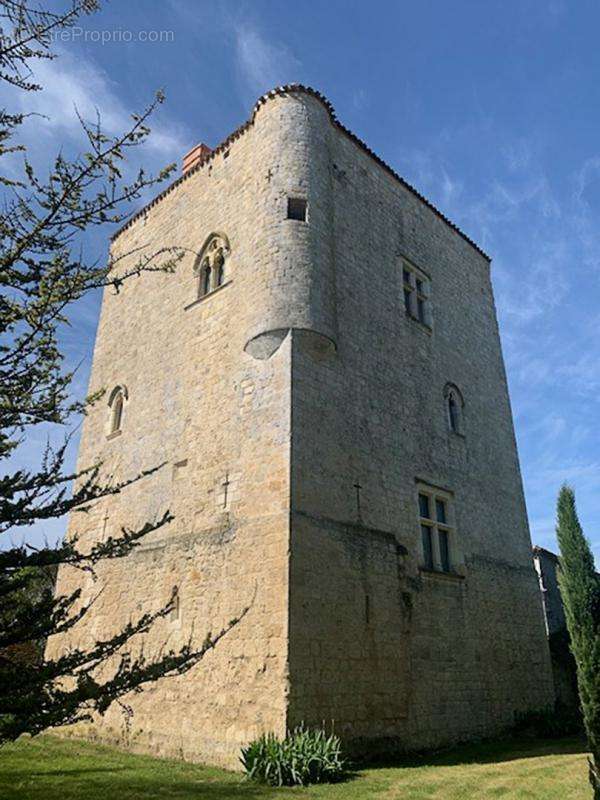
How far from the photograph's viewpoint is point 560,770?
320 inches

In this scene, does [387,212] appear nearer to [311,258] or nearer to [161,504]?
[311,258]

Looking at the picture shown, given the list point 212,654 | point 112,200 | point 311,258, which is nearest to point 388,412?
point 311,258

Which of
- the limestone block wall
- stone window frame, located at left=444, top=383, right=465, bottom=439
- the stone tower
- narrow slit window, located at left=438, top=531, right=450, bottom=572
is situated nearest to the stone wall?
the stone tower

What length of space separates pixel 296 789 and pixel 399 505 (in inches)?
198

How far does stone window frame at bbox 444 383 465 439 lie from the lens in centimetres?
1349

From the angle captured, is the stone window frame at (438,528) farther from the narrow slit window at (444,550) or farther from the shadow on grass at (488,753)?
the shadow on grass at (488,753)

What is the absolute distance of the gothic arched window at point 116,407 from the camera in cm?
1388

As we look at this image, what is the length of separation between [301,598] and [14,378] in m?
4.99

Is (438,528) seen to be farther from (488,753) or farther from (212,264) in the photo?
(212,264)

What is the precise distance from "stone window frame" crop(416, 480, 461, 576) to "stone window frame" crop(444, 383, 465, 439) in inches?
67.4

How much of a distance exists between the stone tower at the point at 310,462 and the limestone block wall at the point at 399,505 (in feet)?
A: 0.15

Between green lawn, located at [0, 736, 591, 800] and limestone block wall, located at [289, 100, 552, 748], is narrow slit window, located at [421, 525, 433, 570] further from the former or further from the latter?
green lawn, located at [0, 736, 591, 800]

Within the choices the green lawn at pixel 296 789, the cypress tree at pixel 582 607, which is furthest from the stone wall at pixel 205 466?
the cypress tree at pixel 582 607

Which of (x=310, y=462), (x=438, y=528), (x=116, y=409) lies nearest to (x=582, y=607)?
(x=310, y=462)
